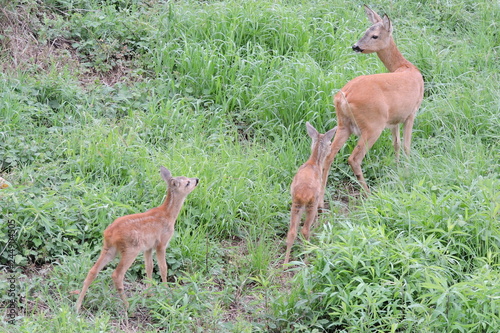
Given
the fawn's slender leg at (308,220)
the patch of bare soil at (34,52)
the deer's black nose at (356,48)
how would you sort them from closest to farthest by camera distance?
the fawn's slender leg at (308,220) < the deer's black nose at (356,48) < the patch of bare soil at (34,52)

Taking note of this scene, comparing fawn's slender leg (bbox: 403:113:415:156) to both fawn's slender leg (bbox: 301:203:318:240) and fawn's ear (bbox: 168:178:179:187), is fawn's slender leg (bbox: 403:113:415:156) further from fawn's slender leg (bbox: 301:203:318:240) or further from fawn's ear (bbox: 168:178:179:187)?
fawn's ear (bbox: 168:178:179:187)

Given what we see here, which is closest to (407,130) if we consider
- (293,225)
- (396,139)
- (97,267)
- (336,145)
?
(396,139)

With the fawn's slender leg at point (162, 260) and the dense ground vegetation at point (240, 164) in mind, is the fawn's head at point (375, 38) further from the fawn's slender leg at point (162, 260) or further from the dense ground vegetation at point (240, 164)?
the fawn's slender leg at point (162, 260)

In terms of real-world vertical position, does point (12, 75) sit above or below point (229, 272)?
above

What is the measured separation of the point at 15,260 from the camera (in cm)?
591

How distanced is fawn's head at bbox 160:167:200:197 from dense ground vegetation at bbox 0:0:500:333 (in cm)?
50

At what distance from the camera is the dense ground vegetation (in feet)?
18.4

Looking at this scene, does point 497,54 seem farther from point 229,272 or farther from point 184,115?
point 229,272

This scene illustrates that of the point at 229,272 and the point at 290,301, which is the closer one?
the point at 290,301

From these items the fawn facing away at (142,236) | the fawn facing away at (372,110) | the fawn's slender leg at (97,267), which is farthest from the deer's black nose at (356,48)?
the fawn's slender leg at (97,267)

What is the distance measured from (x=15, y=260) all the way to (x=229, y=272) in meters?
1.62

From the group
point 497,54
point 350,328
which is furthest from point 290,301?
point 497,54

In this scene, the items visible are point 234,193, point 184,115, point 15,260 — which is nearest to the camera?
point 15,260

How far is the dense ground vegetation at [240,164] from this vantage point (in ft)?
18.4
